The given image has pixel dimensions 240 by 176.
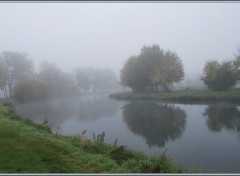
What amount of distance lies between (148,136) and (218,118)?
340 inches

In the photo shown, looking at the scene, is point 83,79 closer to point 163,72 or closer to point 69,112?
point 163,72

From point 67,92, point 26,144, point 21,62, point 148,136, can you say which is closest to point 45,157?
point 26,144

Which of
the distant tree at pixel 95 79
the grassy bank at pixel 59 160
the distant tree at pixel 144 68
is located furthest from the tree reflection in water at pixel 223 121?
the distant tree at pixel 95 79

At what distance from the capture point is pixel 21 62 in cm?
6812

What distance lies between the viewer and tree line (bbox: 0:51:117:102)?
58.6m

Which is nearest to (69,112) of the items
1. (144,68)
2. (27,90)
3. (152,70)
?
(27,90)

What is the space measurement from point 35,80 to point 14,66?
827 cm

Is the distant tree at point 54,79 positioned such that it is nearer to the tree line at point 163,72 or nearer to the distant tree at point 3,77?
the distant tree at point 3,77

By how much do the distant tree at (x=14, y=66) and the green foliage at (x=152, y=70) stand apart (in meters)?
24.2

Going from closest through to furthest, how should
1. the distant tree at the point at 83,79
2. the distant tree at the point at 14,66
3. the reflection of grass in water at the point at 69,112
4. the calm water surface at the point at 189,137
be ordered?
the calm water surface at the point at 189,137, the reflection of grass in water at the point at 69,112, the distant tree at the point at 14,66, the distant tree at the point at 83,79

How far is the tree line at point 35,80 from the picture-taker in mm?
58606

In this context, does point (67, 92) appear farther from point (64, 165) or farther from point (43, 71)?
point (64, 165)

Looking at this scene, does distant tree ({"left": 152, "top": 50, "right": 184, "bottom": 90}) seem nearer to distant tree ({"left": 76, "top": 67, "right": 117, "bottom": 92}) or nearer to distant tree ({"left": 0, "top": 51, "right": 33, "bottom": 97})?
distant tree ({"left": 0, "top": 51, "right": 33, "bottom": 97})

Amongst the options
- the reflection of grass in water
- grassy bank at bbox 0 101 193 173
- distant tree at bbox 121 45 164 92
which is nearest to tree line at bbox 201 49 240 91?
distant tree at bbox 121 45 164 92
